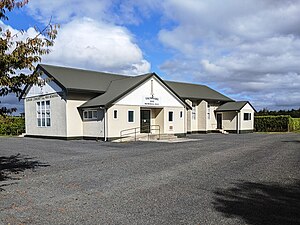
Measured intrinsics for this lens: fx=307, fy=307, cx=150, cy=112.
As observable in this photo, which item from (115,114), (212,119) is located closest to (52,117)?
(115,114)

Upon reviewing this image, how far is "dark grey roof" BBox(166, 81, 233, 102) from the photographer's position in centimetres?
3522

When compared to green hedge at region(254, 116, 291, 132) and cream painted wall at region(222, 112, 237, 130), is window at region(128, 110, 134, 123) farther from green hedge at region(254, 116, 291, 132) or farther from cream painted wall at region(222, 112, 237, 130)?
green hedge at region(254, 116, 291, 132)

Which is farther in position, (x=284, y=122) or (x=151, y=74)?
(x=284, y=122)

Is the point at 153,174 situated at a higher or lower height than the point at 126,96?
lower

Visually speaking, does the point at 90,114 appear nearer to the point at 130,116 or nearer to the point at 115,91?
the point at 115,91

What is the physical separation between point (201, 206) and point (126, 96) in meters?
19.4

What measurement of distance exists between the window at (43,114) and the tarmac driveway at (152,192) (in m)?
15.2

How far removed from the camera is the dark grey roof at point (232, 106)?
3517 centimetres

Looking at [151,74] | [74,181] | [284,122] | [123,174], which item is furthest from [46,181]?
[284,122]

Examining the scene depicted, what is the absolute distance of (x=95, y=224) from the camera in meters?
5.26

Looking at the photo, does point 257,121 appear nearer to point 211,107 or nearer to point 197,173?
point 211,107

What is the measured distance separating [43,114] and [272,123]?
27.0 m

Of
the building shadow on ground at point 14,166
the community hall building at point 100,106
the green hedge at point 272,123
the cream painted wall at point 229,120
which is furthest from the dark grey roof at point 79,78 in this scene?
the green hedge at point 272,123

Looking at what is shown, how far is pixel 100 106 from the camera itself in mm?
23391
